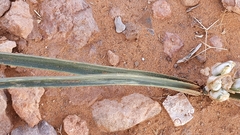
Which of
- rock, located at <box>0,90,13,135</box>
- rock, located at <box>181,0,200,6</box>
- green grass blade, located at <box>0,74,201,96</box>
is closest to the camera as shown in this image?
green grass blade, located at <box>0,74,201,96</box>

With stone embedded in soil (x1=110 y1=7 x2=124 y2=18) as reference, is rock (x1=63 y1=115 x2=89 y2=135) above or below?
below

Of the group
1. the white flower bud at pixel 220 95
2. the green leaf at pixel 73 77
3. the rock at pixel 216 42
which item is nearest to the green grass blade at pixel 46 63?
the green leaf at pixel 73 77

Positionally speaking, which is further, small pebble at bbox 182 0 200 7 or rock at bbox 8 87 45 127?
small pebble at bbox 182 0 200 7

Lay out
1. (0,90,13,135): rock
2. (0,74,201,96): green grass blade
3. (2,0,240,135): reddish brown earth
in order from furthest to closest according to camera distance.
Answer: (2,0,240,135): reddish brown earth
(0,90,13,135): rock
(0,74,201,96): green grass blade

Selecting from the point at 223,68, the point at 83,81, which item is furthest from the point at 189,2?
the point at 83,81

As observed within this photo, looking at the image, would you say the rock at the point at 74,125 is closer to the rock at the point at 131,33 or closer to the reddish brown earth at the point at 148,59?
the reddish brown earth at the point at 148,59

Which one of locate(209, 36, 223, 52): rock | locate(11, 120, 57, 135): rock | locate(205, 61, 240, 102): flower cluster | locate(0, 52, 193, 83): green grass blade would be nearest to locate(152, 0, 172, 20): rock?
locate(209, 36, 223, 52): rock

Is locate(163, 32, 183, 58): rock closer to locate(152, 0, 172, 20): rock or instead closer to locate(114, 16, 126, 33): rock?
locate(152, 0, 172, 20): rock
